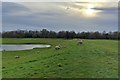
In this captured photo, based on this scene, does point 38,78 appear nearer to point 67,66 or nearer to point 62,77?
point 62,77

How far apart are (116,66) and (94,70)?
2.22m

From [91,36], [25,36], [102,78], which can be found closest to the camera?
[102,78]

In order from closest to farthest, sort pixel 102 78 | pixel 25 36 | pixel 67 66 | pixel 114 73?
pixel 102 78
pixel 114 73
pixel 67 66
pixel 25 36

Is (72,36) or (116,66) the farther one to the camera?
(72,36)

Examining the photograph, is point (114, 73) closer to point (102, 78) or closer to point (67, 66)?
point (102, 78)

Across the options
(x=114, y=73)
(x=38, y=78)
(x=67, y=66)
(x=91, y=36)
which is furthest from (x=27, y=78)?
(x=91, y=36)

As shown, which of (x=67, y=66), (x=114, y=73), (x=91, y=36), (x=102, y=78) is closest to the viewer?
(x=102, y=78)

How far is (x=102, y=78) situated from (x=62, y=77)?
228cm

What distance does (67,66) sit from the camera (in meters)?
16.9

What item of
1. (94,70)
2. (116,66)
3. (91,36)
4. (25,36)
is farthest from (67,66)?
(25,36)

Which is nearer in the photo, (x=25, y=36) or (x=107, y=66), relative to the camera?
(x=107, y=66)

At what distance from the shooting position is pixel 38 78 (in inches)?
544

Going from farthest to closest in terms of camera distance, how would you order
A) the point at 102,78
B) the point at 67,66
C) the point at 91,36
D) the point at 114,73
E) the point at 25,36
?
the point at 25,36 → the point at 91,36 → the point at 67,66 → the point at 114,73 → the point at 102,78

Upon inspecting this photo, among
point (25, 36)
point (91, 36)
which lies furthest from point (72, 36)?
point (25, 36)
